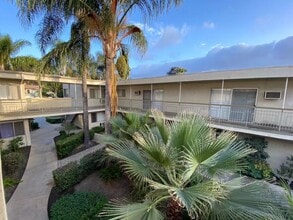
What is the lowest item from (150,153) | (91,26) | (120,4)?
(150,153)

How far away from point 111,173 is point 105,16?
6.96 metres

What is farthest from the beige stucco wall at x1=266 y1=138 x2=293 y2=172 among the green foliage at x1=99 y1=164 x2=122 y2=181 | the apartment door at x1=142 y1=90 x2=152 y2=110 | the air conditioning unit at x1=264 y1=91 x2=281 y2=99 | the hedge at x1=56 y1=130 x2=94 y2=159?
the hedge at x1=56 y1=130 x2=94 y2=159

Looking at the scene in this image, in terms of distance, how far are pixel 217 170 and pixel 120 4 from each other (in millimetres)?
8396

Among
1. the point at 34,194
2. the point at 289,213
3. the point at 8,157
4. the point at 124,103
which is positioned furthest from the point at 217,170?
the point at 124,103

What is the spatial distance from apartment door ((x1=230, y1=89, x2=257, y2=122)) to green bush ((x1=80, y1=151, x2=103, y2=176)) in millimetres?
7965

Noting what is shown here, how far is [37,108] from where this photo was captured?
12867mm

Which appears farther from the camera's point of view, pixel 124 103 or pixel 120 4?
pixel 124 103

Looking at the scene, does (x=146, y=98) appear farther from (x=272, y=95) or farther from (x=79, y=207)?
(x=79, y=207)

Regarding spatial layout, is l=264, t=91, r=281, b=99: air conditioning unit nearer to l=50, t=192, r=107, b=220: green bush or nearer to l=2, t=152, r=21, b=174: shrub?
l=50, t=192, r=107, b=220: green bush

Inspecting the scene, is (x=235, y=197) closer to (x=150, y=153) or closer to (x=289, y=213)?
(x=289, y=213)

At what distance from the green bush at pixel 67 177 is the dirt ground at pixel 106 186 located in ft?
0.98

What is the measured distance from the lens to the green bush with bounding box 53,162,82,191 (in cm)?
693

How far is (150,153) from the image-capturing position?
3121 millimetres

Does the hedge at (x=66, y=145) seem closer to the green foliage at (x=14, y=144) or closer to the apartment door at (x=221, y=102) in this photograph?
the green foliage at (x=14, y=144)
